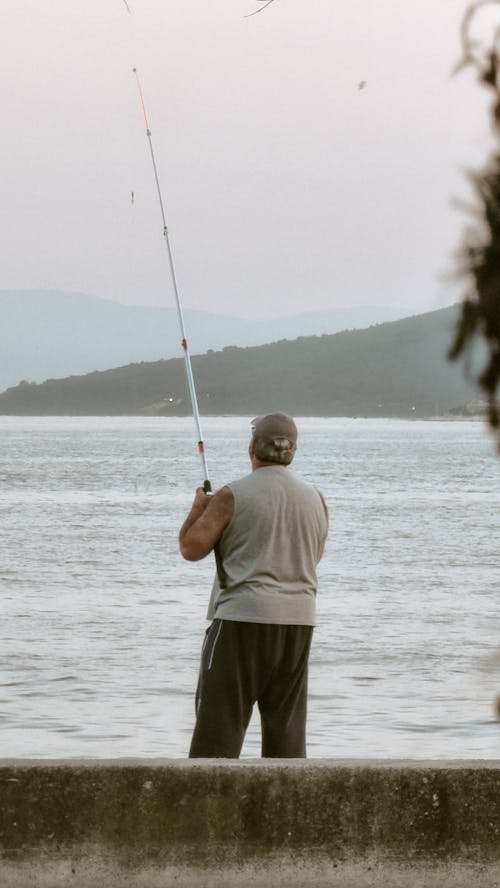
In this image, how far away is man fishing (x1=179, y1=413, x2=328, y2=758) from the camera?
4.79 m

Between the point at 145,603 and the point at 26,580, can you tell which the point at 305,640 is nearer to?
the point at 145,603

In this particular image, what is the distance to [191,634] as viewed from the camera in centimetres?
1762

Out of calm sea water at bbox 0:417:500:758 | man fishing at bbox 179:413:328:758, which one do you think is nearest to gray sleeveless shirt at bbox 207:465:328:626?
man fishing at bbox 179:413:328:758

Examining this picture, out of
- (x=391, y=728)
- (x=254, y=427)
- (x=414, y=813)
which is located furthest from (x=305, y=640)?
(x=391, y=728)

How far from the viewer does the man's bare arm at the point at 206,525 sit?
4758mm

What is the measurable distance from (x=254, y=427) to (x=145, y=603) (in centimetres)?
1732

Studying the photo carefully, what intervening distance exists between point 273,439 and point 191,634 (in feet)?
42.3

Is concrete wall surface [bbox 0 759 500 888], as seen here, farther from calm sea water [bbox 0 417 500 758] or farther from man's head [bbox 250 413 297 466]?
man's head [bbox 250 413 297 466]

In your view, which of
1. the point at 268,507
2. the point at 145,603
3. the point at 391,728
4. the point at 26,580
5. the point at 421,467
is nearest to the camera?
the point at 268,507

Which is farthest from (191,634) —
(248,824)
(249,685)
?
(248,824)

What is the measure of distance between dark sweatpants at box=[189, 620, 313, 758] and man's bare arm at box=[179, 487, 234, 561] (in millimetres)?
223

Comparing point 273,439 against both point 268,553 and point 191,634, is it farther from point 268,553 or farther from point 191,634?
A: point 191,634

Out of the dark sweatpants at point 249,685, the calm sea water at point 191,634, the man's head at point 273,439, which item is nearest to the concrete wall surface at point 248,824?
the calm sea water at point 191,634

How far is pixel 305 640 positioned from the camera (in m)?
4.87
